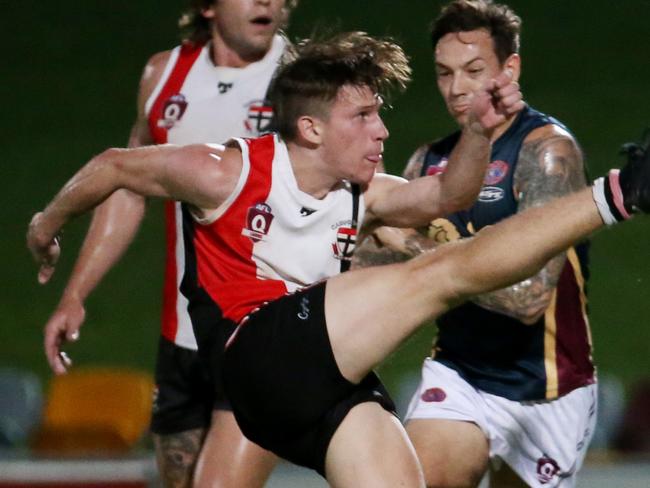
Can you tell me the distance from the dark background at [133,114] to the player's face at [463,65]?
11.3 ft

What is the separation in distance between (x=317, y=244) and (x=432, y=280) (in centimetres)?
57

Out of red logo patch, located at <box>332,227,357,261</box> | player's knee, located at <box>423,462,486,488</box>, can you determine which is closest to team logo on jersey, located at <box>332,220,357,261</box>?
red logo patch, located at <box>332,227,357,261</box>

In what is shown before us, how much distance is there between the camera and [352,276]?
3.41 meters

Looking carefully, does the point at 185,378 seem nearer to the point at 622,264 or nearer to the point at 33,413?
the point at 33,413

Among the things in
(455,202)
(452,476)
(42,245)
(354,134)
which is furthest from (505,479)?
(42,245)

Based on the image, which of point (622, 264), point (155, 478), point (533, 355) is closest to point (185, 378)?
point (155, 478)

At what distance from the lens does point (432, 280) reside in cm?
331

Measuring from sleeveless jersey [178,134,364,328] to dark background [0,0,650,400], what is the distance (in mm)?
3708

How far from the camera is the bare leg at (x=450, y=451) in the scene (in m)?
4.06

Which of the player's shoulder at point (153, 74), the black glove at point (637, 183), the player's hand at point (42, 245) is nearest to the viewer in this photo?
the black glove at point (637, 183)

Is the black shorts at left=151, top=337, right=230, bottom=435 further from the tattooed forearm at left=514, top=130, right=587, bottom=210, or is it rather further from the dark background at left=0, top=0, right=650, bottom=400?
the dark background at left=0, top=0, right=650, bottom=400

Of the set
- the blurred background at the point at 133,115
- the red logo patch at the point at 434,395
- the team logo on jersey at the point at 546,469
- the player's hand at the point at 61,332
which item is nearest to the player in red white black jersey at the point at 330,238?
the player's hand at the point at 61,332

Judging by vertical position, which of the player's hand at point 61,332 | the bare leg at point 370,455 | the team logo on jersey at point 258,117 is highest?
the team logo on jersey at point 258,117

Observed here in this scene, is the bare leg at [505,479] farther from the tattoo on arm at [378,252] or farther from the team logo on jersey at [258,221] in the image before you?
the team logo on jersey at [258,221]
